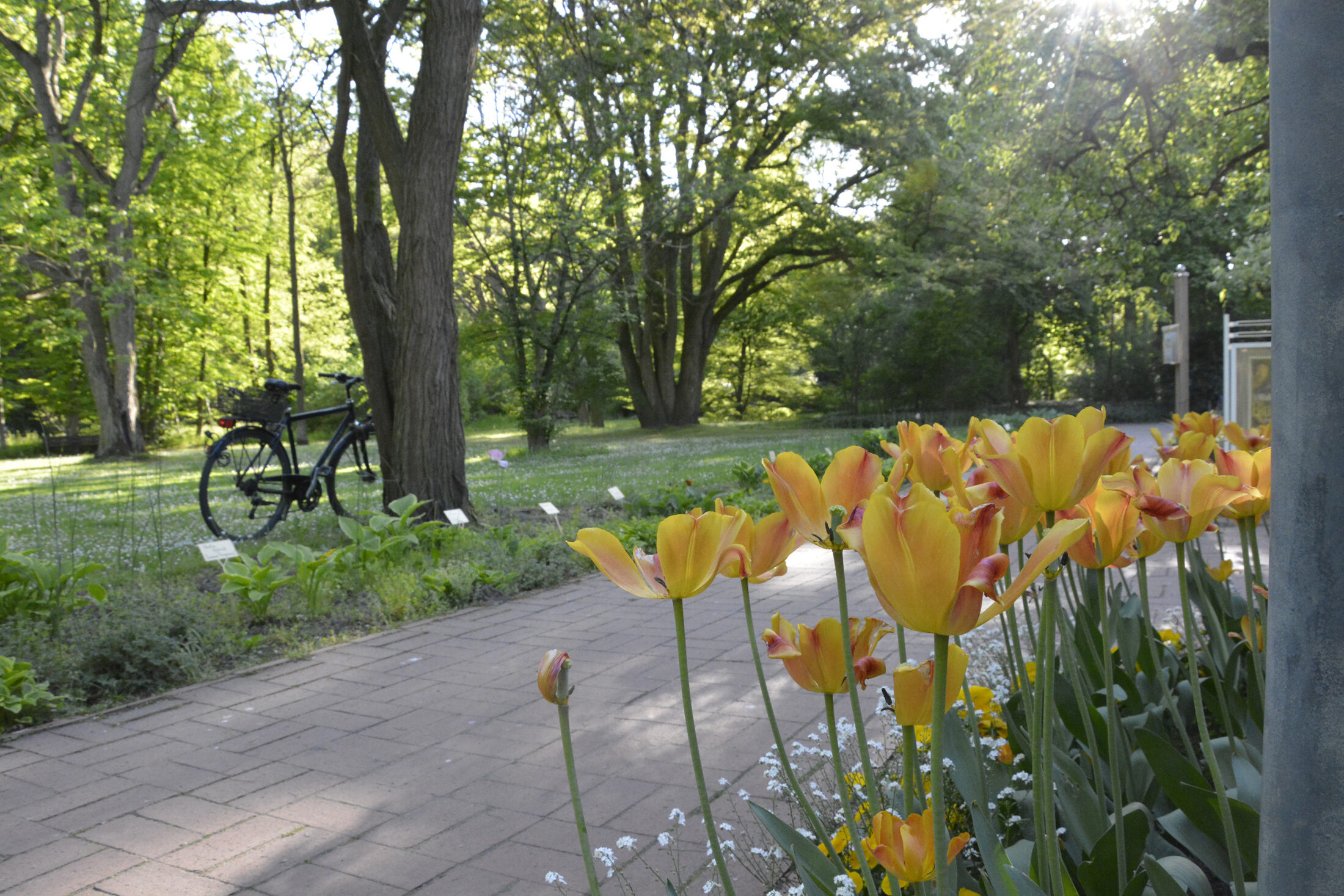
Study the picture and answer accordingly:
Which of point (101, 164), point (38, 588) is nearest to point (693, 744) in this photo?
point (38, 588)

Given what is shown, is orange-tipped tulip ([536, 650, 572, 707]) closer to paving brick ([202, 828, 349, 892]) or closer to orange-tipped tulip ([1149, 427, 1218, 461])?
orange-tipped tulip ([1149, 427, 1218, 461])

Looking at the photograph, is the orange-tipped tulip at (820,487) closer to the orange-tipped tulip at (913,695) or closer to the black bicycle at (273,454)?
the orange-tipped tulip at (913,695)

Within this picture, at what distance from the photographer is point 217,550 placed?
4848mm

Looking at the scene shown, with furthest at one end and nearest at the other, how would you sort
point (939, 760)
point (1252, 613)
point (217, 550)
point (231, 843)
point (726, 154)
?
1. point (726, 154)
2. point (217, 550)
3. point (231, 843)
4. point (1252, 613)
5. point (939, 760)

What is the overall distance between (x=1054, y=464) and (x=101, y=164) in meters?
23.5

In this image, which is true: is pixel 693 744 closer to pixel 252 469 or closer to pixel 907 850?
pixel 907 850

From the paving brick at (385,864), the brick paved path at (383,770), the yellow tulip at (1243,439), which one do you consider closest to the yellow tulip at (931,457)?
the yellow tulip at (1243,439)

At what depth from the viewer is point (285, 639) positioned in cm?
461

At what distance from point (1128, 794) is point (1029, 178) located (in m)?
13.0

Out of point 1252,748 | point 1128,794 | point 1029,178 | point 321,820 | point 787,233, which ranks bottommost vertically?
point 321,820

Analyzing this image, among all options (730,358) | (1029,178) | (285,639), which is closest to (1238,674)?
(285,639)

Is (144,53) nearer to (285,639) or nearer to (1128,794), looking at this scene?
(285,639)

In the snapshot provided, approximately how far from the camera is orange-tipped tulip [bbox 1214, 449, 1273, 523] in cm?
126

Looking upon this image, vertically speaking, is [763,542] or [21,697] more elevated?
[763,542]
